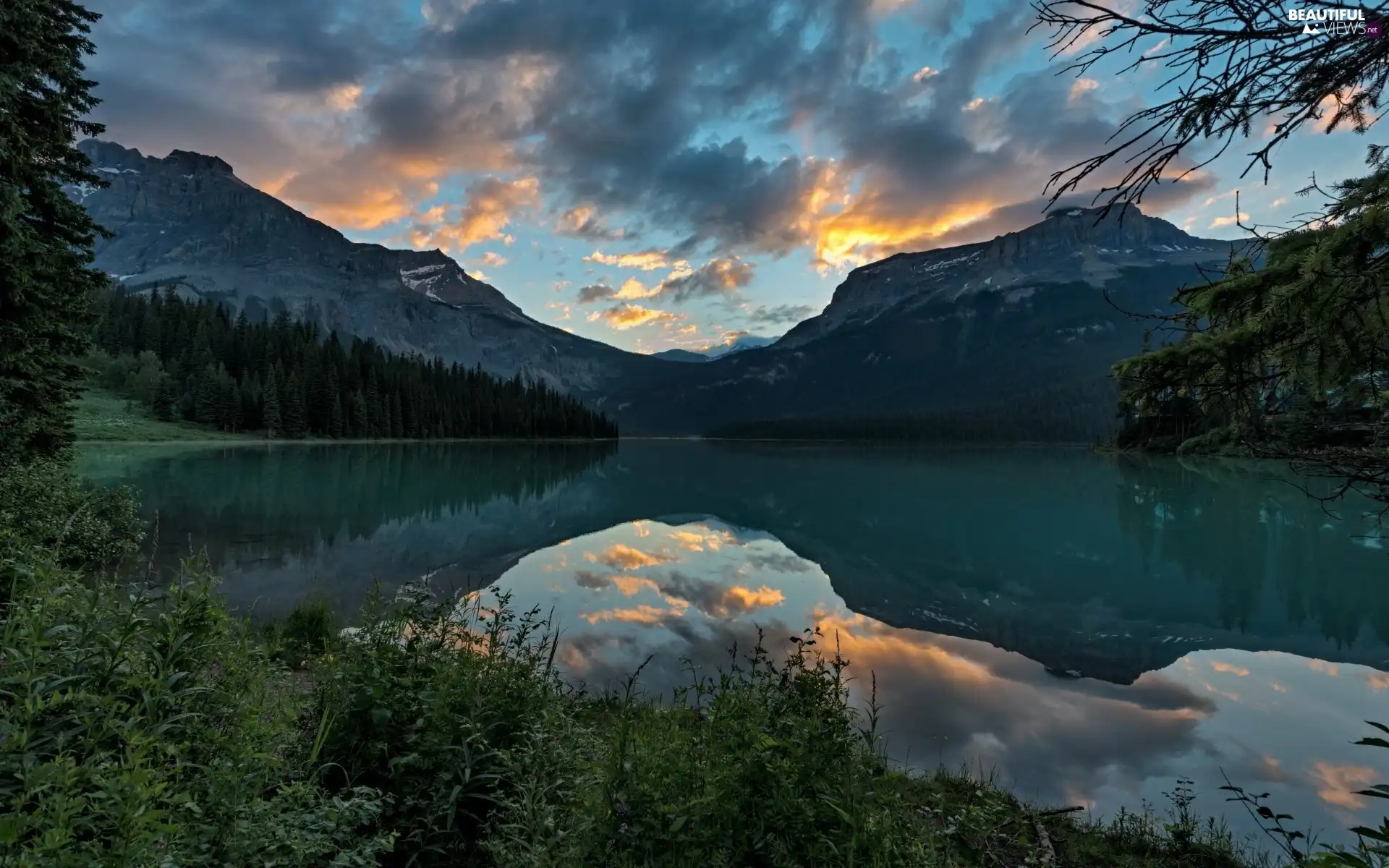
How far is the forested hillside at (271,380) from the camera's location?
89750 mm

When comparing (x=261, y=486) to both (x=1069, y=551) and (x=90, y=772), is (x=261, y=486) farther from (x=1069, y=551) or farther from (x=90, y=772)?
(x=1069, y=551)

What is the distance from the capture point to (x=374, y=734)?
16.6 ft

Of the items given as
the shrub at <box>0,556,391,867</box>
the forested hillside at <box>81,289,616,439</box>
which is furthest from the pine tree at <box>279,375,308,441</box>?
the shrub at <box>0,556,391,867</box>

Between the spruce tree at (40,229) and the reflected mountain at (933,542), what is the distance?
604 cm

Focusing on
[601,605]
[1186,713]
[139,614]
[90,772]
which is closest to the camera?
[90,772]

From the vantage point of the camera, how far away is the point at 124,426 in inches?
2822

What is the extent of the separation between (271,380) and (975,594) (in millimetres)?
106770

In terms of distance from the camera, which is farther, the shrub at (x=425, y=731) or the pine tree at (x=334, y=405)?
the pine tree at (x=334, y=405)

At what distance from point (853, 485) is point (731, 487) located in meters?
12.1

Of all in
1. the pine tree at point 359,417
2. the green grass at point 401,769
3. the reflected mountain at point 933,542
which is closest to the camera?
the green grass at point 401,769

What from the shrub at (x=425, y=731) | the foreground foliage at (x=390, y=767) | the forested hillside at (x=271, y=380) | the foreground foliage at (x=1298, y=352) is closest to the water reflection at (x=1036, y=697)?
the foreground foliage at (x=390, y=767)

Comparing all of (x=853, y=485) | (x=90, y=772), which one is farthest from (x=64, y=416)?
(x=853, y=485)

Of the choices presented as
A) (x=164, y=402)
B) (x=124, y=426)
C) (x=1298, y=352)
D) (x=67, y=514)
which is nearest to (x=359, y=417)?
(x=164, y=402)

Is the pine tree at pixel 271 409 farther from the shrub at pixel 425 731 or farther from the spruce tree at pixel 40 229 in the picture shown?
the shrub at pixel 425 731
